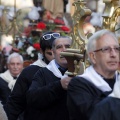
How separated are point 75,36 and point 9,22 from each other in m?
12.8

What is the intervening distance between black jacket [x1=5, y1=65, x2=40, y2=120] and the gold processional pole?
1123mm

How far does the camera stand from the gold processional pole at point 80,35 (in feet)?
19.9

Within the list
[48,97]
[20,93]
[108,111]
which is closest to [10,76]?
[20,93]

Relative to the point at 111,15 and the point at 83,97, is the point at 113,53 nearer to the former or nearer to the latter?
the point at 83,97

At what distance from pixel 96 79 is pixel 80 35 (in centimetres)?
134

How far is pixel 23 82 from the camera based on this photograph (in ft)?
24.8

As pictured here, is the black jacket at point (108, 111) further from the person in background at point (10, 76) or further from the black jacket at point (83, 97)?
the person in background at point (10, 76)

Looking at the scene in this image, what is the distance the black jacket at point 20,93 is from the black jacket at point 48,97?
74 centimetres

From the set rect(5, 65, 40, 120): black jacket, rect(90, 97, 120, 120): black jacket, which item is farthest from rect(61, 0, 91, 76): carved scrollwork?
rect(90, 97, 120, 120): black jacket

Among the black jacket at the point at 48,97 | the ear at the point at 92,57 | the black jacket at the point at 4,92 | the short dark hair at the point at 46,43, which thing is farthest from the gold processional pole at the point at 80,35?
the black jacket at the point at 4,92

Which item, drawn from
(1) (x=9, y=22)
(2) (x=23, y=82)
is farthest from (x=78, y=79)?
(1) (x=9, y=22)

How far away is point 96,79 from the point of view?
5215mm

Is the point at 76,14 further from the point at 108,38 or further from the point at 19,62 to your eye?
the point at 19,62

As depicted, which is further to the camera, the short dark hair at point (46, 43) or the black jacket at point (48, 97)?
the short dark hair at point (46, 43)
